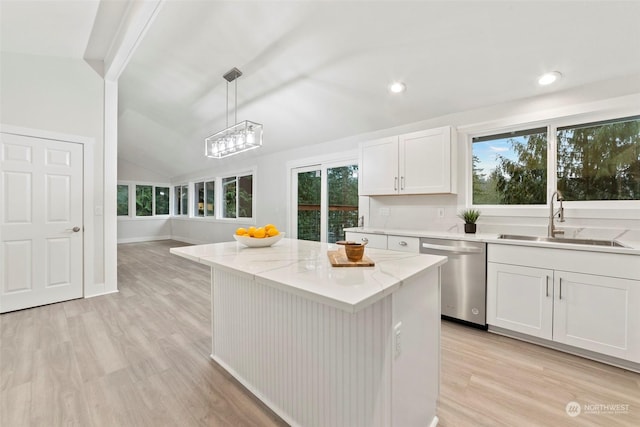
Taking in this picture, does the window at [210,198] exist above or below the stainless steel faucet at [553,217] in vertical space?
above

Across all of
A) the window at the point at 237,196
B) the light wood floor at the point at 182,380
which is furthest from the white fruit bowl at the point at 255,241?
the window at the point at 237,196

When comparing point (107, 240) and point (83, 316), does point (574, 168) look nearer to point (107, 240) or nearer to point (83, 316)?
point (83, 316)

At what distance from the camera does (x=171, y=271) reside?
4.70 m

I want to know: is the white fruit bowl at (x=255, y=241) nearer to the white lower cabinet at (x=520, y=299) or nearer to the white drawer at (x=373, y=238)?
the white drawer at (x=373, y=238)

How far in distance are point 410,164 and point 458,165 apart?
545 millimetres

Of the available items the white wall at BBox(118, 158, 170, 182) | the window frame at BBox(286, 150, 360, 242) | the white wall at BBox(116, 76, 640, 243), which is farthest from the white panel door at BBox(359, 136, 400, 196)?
the white wall at BBox(118, 158, 170, 182)

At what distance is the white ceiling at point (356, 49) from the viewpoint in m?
2.02

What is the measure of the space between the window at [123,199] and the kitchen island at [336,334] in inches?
319

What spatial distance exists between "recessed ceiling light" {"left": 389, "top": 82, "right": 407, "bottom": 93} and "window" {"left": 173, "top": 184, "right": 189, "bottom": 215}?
7.35 meters

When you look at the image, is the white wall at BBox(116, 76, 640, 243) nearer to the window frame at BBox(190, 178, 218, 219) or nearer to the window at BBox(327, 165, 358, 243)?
the window at BBox(327, 165, 358, 243)

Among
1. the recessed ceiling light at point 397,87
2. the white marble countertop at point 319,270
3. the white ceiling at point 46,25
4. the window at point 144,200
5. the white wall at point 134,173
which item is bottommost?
the white marble countertop at point 319,270

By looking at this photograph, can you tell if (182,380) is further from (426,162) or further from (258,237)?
(426,162)

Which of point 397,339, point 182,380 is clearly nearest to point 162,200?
point 182,380

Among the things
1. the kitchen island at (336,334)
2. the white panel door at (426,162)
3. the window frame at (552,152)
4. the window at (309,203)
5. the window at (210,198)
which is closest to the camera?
the kitchen island at (336,334)
